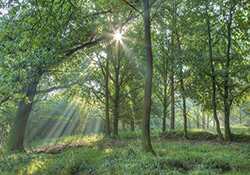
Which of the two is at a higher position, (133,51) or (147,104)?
(133,51)

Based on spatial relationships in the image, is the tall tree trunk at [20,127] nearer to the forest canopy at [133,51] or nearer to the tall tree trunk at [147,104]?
the forest canopy at [133,51]

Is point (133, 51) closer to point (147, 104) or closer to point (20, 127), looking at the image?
point (147, 104)

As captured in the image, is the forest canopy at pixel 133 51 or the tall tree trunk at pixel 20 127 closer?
the forest canopy at pixel 133 51

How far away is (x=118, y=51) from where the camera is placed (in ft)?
56.0

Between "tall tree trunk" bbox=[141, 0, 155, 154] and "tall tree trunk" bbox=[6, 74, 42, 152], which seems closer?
"tall tree trunk" bbox=[141, 0, 155, 154]

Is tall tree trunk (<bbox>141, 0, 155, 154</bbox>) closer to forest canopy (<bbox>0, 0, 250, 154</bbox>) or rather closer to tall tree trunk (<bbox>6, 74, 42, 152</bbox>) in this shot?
forest canopy (<bbox>0, 0, 250, 154</bbox>)

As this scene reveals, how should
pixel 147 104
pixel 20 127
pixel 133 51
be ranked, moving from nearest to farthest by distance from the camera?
pixel 147 104 < pixel 20 127 < pixel 133 51

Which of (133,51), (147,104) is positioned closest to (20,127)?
(147,104)

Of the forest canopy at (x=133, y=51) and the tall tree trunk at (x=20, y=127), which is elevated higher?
the forest canopy at (x=133, y=51)

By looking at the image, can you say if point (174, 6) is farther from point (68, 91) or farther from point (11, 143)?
point (11, 143)

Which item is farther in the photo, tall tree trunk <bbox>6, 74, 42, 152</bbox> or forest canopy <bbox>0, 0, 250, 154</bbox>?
tall tree trunk <bbox>6, 74, 42, 152</bbox>

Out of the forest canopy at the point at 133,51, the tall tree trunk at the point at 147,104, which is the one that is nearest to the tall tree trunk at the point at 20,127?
the forest canopy at the point at 133,51

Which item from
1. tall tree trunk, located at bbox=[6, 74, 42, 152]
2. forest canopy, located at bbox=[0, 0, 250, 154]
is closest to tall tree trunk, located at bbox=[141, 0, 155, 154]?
forest canopy, located at bbox=[0, 0, 250, 154]

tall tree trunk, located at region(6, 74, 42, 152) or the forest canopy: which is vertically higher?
the forest canopy
